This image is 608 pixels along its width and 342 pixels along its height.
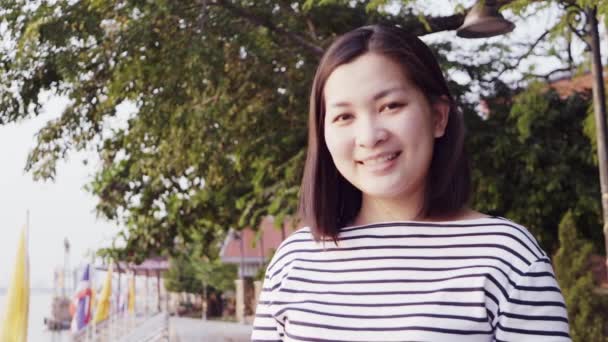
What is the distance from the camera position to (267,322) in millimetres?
1548

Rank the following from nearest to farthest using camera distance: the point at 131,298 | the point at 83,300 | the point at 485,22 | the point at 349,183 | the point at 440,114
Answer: the point at 440,114
the point at 349,183
the point at 485,22
the point at 83,300
the point at 131,298

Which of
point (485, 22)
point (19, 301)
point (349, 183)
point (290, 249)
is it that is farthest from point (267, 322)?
point (19, 301)

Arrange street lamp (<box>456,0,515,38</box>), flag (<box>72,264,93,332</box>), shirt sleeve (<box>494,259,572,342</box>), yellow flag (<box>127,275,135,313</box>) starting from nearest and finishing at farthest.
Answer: shirt sleeve (<box>494,259,572,342</box>) < street lamp (<box>456,0,515,38</box>) < flag (<box>72,264,93,332</box>) < yellow flag (<box>127,275,135,313</box>)

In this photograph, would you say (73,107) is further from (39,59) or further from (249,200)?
(249,200)

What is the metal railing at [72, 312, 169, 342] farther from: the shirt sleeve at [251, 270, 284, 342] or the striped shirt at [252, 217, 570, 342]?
the striped shirt at [252, 217, 570, 342]

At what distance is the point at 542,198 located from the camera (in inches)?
391

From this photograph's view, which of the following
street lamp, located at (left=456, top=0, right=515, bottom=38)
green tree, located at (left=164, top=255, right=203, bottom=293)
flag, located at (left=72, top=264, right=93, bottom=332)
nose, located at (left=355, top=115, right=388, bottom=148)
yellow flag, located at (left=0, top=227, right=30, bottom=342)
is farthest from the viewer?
green tree, located at (left=164, top=255, right=203, bottom=293)

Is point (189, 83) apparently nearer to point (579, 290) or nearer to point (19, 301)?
point (19, 301)

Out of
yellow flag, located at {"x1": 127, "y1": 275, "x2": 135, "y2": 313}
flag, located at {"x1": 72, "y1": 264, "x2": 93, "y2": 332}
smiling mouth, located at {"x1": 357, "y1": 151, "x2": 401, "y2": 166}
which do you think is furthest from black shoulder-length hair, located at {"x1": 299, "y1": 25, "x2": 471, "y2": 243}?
yellow flag, located at {"x1": 127, "y1": 275, "x2": 135, "y2": 313}

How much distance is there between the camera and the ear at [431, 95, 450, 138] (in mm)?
1468

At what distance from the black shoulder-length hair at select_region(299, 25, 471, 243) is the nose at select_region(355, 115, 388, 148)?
108 mm

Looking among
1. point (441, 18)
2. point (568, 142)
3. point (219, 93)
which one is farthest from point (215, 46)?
point (568, 142)

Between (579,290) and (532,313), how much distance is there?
305 inches

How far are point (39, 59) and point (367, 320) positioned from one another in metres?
7.70
